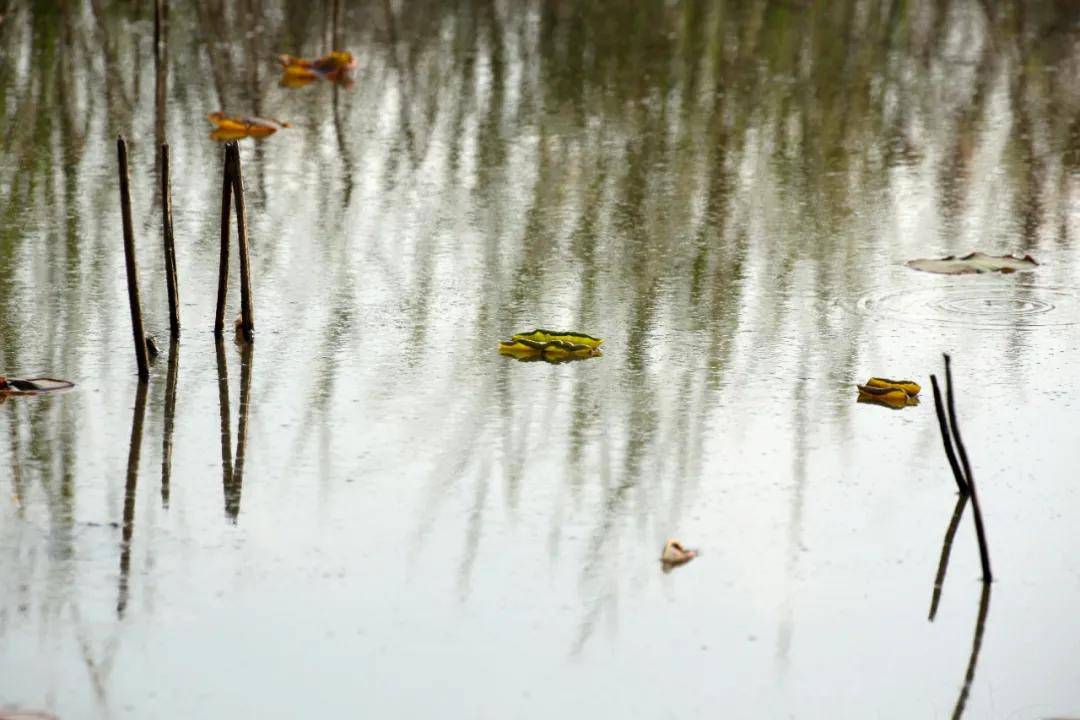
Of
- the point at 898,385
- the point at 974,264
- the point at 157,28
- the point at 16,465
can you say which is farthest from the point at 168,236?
the point at 157,28

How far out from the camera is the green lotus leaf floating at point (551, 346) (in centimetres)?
431

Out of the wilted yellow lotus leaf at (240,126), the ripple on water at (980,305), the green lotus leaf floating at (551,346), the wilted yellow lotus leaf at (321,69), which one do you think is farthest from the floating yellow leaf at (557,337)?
the wilted yellow lotus leaf at (321,69)

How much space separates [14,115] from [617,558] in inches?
186

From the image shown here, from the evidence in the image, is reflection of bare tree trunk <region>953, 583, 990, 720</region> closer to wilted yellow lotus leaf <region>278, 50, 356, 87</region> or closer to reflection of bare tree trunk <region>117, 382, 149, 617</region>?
reflection of bare tree trunk <region>117, 382, 149, 617</region>

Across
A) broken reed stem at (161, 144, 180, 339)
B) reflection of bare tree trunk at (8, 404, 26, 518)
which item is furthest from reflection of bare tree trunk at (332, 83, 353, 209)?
reflection of bare tree trunk at (8, 404, 26, 518)

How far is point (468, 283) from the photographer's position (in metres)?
4.95

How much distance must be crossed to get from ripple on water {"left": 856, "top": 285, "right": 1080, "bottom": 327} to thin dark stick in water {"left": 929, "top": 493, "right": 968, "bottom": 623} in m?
1.26

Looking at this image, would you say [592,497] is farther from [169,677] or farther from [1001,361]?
[1001,361]

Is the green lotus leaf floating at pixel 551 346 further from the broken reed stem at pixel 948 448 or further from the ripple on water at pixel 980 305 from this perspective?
the broken reed stem at pixel 948 448

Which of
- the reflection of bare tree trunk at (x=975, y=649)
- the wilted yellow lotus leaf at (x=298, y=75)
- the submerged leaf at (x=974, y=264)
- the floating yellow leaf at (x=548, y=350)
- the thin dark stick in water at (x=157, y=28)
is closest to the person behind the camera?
the reflection of bare tree trunk at (x=975, y=649)

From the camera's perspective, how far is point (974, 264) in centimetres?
508

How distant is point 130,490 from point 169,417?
1.42 feet

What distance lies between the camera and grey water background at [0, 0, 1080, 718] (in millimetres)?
2842

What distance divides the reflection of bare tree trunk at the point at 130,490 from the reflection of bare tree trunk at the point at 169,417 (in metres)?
0.05
